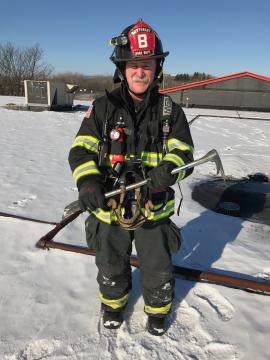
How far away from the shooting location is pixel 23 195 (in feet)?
15.4

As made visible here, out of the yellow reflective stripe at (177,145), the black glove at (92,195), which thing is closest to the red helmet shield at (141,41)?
the yellow reflective stripe at (177,145)

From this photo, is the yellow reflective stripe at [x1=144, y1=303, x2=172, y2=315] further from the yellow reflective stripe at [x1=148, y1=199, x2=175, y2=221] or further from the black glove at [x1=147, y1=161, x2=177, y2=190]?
the black glove at [x1=147, y1=161, x2=177, y2=190]

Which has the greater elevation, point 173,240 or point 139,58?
point 139,58

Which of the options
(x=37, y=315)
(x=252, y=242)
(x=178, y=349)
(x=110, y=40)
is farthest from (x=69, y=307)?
(x=252, y=242)

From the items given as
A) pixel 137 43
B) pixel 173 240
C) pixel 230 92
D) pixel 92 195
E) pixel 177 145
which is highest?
pixel 230 92

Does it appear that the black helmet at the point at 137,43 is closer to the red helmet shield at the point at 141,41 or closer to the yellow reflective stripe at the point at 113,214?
the red helmet shield at the point at 141,41

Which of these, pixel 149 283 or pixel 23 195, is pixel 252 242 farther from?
pixel 23 195

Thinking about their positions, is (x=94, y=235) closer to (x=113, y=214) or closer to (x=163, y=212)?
(x=113, y=214)

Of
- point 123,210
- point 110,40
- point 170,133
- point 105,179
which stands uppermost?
point 110,40

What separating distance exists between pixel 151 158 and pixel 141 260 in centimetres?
69

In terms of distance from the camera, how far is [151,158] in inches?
86.0

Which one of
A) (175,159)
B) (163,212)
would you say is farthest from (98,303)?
(175,159)

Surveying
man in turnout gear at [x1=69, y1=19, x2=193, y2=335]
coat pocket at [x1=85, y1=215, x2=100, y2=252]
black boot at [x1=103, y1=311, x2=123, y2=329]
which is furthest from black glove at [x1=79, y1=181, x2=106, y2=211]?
black boot at [x1=103, y1=311, x2=123, y2=329]

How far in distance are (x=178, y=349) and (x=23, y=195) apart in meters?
3.27
